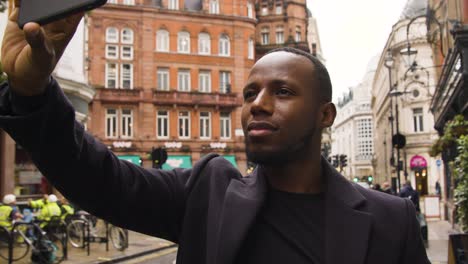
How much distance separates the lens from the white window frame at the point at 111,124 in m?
40.8

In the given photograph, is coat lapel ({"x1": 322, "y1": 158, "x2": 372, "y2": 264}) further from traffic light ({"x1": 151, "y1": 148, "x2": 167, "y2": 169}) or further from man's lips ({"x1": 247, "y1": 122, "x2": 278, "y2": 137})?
traffic light ({"x1": 151, "y1": 148, "x2": 167, "y2": 169})

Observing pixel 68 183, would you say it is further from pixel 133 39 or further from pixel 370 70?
pixel 370 70

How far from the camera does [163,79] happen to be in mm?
42531

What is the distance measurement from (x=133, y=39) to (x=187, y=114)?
6.77 m

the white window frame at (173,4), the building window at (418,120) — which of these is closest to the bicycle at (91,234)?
the white window frame at (173,4)

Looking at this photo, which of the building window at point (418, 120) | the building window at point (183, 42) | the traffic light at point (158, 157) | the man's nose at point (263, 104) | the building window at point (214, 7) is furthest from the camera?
the building window at point (418, 120)

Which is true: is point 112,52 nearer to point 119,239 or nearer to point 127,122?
point 127,122

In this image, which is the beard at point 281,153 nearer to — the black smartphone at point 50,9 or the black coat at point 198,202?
the black coat at point 198,202

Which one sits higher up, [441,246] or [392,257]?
[392,257]

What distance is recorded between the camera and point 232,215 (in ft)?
5.66

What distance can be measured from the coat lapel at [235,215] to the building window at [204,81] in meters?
41.6

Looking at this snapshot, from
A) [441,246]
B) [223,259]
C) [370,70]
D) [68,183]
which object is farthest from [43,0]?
[370,70]

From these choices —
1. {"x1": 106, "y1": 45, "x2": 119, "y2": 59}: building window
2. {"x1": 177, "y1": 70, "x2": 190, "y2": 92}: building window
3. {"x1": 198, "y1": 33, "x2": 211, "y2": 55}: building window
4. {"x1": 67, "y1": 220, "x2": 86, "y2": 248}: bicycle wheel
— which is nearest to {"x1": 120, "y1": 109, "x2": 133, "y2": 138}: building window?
{"x1": 106, "y1": 45, "x2": 119, "y2": 59}: building window

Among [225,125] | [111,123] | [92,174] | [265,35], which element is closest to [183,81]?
[225,125]
